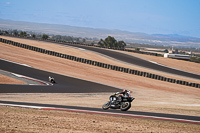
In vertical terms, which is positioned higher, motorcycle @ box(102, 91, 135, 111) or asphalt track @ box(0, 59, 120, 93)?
motorcycle @ box(102, 91, 135, 111)

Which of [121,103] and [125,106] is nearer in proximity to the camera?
[125,106]

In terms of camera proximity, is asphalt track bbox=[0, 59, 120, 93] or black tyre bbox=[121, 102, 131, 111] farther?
asphalt track bbox=[0, 59, 120, 93]

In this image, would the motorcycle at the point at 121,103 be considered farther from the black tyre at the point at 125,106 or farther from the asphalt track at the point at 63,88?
the asphalt track at the point at 63,88

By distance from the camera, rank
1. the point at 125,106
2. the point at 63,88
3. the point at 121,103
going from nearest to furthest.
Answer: the point at 125,106
the point at 121,103
the point at 63,88

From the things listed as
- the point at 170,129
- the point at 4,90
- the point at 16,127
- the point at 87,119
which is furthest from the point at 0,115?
the point at 4,90

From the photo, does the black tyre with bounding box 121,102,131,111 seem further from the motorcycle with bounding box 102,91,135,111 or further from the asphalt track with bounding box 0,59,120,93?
the asphalt track with bounding box 0,59,120,93

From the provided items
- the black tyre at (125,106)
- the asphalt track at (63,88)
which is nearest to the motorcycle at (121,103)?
the black tyre at (125,106)

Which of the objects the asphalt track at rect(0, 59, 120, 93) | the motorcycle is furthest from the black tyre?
the asphalt track at rect(0, 59, 120, 93)

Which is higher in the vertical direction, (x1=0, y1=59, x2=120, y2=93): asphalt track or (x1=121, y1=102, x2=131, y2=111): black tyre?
(x1=121, y1=102, x2=131, y2=111): black tyre

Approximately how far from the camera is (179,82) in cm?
3994

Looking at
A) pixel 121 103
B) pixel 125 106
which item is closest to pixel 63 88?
pixel 121 103

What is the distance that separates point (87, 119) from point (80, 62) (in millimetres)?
41755

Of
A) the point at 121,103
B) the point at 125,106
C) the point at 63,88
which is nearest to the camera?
the point at 125,106

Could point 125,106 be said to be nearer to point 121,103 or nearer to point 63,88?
point 121,103
